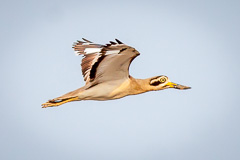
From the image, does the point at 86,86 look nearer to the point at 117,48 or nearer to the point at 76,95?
the point at 76,95

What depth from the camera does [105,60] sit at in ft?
54.3

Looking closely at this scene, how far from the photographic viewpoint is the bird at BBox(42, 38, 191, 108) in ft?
54.1

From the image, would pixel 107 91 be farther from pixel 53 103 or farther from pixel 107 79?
pixel 53 103

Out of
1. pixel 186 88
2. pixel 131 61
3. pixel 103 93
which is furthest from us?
pixel 186 88

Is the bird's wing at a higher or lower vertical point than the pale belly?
higher

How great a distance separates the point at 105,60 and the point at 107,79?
1.26 meters

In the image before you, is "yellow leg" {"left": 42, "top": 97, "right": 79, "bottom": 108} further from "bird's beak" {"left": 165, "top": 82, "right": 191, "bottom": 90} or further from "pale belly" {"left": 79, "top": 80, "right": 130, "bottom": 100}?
"bird's beak" {"left": 165, "top": 82, "right": 191, "bottom": 90}

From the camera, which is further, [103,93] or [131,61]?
[103,93]

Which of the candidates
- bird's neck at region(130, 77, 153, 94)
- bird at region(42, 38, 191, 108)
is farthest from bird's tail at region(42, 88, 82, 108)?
bird's neck at region(130, 77, 153, 94)

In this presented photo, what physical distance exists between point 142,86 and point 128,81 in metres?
0.64

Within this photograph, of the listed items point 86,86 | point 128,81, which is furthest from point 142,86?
point 86,86

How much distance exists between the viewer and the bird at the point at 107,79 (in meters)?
16.5

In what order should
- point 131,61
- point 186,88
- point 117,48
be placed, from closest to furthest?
point 117,48 < point 131,61 < point 186,88

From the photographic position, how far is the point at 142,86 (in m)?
18.4
